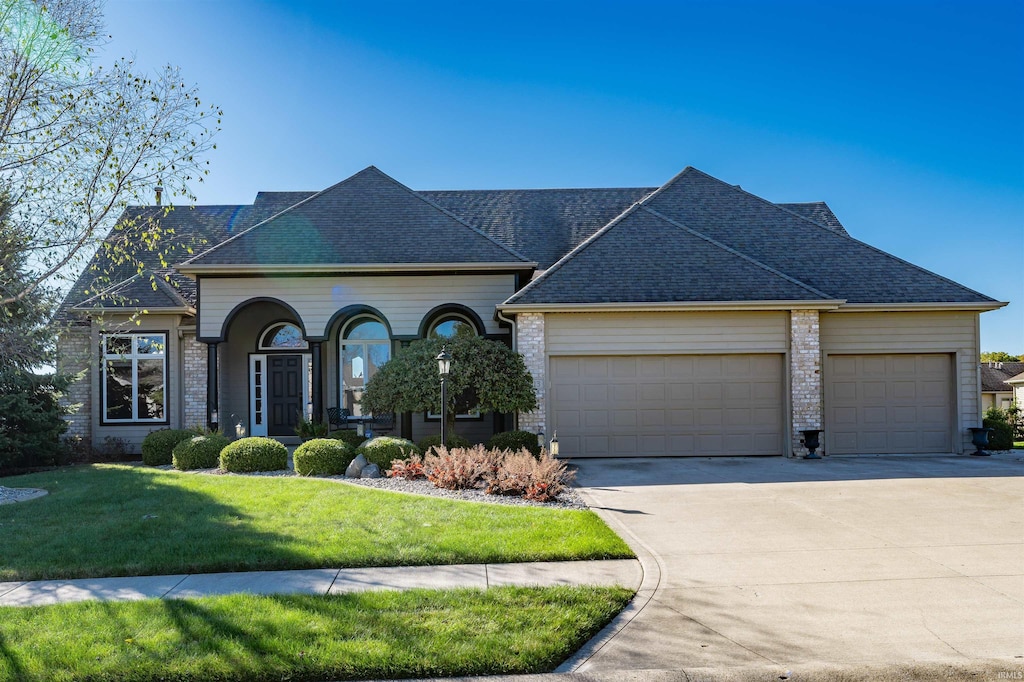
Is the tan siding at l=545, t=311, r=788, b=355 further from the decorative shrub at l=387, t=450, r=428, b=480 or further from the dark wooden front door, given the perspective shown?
the dark wooden front door

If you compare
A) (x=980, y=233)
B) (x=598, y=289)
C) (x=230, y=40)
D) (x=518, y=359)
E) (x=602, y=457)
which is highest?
(x=230, y=40)

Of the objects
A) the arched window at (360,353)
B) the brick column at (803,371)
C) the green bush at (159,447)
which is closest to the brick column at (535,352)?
the arched window at (360,353)

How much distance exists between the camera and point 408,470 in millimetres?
10977

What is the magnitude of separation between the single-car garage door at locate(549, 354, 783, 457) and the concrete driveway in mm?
3362

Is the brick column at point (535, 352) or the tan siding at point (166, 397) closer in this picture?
the brick column at point (535, 352)

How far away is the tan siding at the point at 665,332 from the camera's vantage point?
46.2 ft

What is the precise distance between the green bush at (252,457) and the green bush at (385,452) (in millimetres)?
1737

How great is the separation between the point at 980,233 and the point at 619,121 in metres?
9.55

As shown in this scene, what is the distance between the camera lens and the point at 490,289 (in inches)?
623

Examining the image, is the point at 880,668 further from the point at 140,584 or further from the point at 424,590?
the point at 140,584

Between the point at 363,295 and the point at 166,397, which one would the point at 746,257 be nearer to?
the point at 363,295

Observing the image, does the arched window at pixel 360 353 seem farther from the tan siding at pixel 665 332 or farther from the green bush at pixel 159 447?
the tan siding at pixel 665 332

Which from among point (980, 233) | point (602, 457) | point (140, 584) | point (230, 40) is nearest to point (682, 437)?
point (602, 457)

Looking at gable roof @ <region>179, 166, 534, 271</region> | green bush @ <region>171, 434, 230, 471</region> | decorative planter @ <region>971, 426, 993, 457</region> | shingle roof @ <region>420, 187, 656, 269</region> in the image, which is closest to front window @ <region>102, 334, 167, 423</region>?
gable roof @ <region>179, 166, 534, 271</region>
